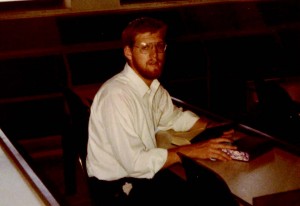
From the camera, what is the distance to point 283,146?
225 cm

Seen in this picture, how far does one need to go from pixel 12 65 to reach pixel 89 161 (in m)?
2.64

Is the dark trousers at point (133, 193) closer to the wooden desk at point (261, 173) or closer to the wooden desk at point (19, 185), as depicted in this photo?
the wooden desk at point (261, 173)

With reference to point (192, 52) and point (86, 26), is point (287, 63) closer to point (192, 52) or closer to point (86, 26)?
point (192, 52)

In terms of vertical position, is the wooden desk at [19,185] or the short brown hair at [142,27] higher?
the short brown hair at [142,27]

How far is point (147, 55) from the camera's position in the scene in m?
2.29

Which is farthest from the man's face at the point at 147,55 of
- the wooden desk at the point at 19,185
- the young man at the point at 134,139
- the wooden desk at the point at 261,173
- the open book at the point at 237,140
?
the wooden desk at the point at 19,185

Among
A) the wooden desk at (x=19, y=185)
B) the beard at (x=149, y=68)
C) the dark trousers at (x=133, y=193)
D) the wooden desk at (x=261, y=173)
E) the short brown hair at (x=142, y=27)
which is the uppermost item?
the short brown hair at (x=142, y=27)

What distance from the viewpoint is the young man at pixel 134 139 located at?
6.93 feet

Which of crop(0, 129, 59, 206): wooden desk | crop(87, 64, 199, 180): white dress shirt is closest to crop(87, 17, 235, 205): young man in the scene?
crop(87, 64, 199, 180): white dress shirt

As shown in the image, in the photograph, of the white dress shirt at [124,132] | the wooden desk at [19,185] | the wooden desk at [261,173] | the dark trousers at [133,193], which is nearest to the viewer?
the wooden desk at [19,185]

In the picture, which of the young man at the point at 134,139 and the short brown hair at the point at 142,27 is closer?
the young man at the point at 134,139

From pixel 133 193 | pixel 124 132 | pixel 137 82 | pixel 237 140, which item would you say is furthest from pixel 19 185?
pixel 237 140

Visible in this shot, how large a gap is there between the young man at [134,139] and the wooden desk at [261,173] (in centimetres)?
9

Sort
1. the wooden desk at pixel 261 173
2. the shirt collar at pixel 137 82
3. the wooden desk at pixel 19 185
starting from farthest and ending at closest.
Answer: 1. the shirt collar at pixel 137 82
2. the wooden desk at pixel 261 173
3. the wooden desk at pixel 19 185
